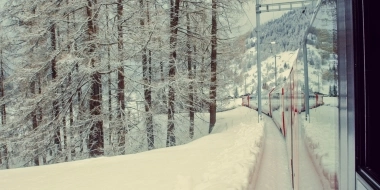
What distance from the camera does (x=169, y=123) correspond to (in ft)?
50.7

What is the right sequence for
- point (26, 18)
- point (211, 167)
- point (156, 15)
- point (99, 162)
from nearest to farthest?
point (211, 167) → point (99, 162) → point (26, 18) → point (156, 15)

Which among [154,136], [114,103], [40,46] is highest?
[40,46]

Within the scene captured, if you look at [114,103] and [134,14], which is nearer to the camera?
[134,14]

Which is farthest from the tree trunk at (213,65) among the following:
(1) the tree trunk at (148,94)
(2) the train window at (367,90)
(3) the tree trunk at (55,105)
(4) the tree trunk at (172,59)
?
(2) the train window at (367,90)

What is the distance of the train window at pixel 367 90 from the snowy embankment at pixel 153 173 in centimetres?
410

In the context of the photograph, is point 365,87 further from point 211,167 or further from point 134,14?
point 134,14

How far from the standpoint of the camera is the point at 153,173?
6.47 m

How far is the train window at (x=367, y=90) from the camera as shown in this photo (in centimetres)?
90

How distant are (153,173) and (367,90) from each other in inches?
233

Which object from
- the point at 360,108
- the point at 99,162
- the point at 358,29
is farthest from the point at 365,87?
the point at 99,162

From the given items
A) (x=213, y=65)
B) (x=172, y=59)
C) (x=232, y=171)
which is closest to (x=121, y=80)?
(x=172, y=59)

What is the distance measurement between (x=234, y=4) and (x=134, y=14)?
19.3ft

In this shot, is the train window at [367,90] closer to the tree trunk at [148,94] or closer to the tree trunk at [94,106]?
the tree trunk at [94,106]

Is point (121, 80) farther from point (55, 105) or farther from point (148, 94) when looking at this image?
point (55, 105)
